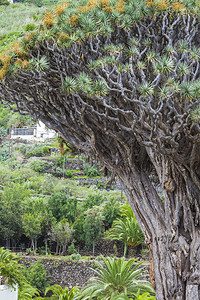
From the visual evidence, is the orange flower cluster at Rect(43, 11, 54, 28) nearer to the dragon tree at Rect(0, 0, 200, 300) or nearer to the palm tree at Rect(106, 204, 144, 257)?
the dragon tree at Rect(0, 0, 200, 300)

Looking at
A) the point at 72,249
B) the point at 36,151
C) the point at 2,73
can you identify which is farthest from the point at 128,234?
the point at 36,151

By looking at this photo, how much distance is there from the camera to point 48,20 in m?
5.21

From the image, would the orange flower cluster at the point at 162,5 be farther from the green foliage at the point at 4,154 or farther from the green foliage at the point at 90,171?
the green foliage at the point at 4,154

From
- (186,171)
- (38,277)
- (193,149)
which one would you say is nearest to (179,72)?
(193,149)

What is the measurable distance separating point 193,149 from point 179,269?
1.77 metres

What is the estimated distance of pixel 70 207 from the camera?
16.2 metres

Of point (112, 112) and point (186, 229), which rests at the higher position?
point (112, 112)

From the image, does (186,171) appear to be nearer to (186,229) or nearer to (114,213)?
(186,229)

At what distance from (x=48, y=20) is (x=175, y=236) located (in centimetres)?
386

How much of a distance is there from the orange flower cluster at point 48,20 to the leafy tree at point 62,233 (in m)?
11.0

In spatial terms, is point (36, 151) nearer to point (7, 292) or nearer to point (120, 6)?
point (120, 6)

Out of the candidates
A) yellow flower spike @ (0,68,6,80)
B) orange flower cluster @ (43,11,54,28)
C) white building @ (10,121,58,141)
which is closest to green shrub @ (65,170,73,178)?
white building @ (10,121,58,141)

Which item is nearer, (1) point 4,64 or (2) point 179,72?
(2) point 179,72

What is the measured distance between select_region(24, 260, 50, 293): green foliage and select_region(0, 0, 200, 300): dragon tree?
864 centimetres
